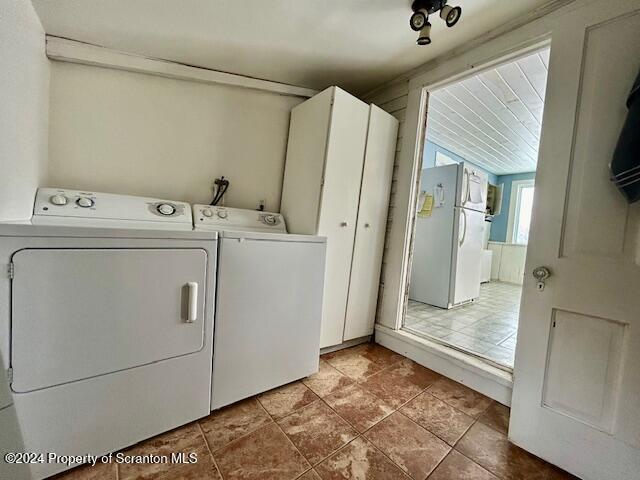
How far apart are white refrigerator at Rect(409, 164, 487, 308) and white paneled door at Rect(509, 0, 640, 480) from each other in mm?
1858

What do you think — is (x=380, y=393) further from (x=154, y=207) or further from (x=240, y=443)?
(x=154, y=207)

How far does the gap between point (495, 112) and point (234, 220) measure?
295 cm

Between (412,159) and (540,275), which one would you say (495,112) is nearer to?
(412,159)

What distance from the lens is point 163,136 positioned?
177 centimetres

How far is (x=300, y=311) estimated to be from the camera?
154 centimetres

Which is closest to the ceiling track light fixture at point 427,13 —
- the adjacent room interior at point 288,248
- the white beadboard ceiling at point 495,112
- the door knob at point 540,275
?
the adjacent room interior at point 288,248

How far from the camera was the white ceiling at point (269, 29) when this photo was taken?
1.31m

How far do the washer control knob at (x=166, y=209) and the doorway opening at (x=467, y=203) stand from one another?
1.77 metres

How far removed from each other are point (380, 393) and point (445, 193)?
251cm

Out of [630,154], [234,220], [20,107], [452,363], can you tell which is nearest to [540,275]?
[630,154]

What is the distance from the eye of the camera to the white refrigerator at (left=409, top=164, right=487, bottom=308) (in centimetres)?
306

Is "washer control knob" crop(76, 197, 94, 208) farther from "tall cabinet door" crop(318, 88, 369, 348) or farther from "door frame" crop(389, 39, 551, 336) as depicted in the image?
"door frame" crop(389, 39, 551, 336)

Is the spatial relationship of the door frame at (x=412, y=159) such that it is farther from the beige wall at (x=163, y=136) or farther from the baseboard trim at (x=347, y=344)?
the beige wall at (x=163, y=136)

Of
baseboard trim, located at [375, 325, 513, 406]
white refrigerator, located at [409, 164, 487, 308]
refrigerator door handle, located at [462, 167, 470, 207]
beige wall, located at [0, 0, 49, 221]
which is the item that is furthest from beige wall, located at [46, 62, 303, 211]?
refrigerator door handle, located at [462, 167, 470, 207]
